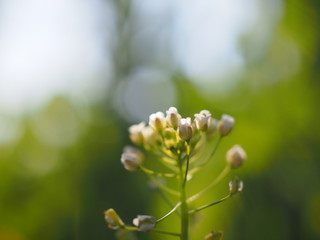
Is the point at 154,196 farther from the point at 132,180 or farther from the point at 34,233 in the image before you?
the point at 34,233

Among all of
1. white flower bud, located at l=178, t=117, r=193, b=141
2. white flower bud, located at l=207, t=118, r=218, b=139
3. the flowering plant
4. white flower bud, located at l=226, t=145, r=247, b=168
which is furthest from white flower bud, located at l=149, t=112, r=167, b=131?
white flower bud, located at l=226, t=145, r=247, b=168

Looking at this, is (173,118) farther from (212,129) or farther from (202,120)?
(212,129)

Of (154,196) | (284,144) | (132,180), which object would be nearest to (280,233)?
(284,144)

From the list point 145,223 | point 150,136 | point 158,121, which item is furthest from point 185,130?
point 145,223

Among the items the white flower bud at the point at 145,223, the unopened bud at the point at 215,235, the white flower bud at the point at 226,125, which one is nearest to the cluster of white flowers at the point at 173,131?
the white flower bud at the point at 226,125

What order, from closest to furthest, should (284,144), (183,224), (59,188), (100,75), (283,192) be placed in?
1. (183,224)
2. (283,192)
3. (284,144)
4. (59,188)
5. (100,75)
